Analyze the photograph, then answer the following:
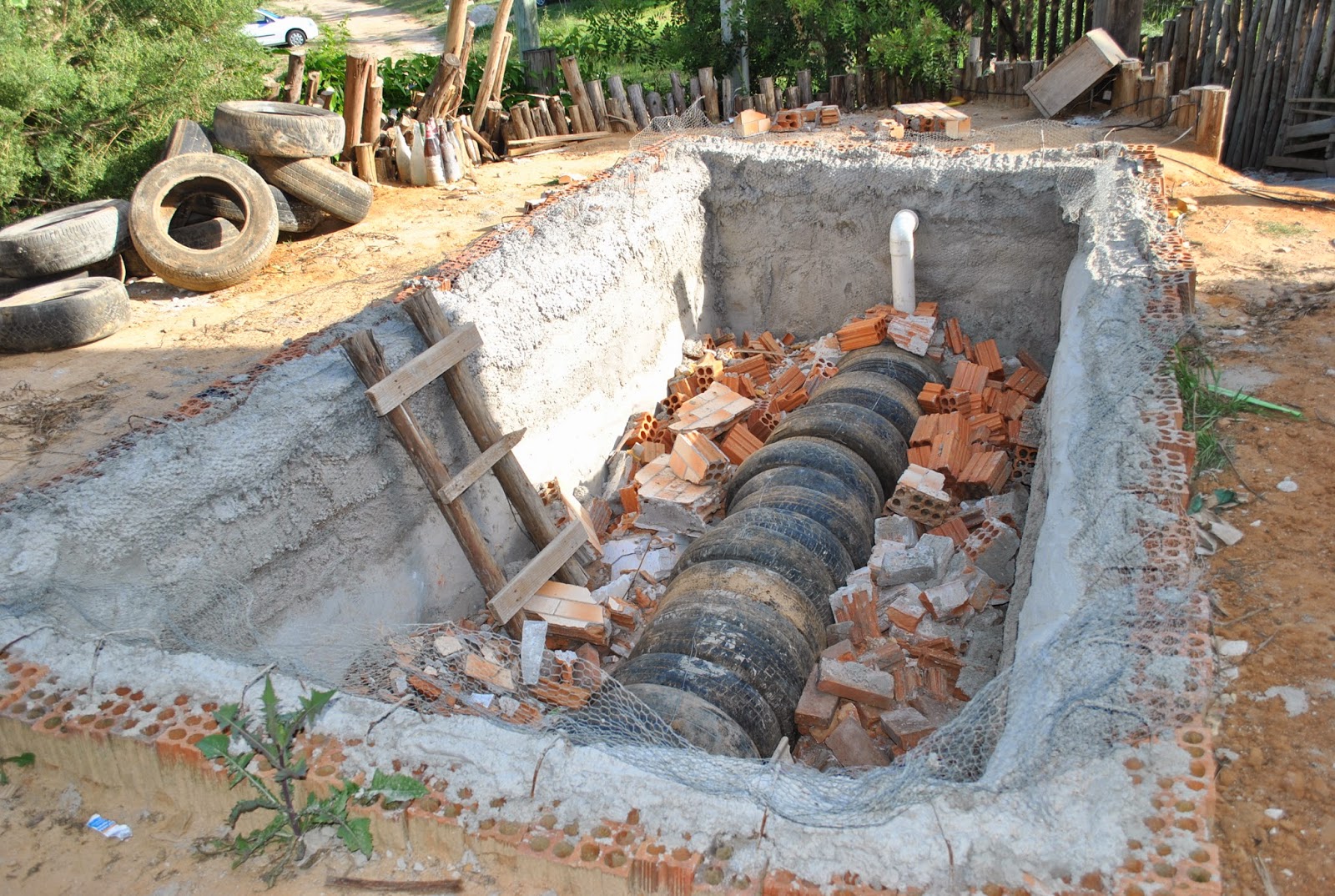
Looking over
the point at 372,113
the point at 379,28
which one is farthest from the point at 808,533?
the point at 379,28

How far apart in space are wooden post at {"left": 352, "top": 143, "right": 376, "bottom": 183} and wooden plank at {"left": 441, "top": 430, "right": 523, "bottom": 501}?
6.46 metres

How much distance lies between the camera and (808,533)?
604cm

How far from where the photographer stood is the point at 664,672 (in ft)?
16.5

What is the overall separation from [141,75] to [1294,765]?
11420mm

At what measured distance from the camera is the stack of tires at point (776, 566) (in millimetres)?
4926

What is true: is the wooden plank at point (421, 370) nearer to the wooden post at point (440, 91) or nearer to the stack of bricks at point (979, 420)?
the stack of bricks at point (979, 420)

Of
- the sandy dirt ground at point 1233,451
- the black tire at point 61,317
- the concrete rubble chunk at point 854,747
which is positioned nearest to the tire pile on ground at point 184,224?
the black tire at point 61,317

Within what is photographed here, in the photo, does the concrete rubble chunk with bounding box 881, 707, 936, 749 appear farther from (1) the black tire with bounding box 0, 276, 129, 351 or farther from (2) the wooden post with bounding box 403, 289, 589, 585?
(1) the black tire with bounding box 0, 276, 129, 351

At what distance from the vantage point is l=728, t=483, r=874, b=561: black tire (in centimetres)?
623

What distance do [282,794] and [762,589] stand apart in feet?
10.2

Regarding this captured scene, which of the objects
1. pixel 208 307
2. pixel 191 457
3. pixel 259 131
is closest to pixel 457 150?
pixel 259 131

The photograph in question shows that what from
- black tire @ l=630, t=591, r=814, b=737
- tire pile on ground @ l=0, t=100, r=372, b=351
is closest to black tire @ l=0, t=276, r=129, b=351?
tire pile on ground @ l=0, t=100, r=372, b=351

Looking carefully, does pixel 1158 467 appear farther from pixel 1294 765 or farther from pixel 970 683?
pixel 970 683

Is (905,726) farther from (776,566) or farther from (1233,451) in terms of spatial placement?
(1233,451)
